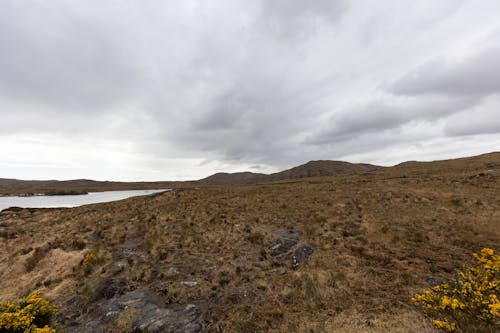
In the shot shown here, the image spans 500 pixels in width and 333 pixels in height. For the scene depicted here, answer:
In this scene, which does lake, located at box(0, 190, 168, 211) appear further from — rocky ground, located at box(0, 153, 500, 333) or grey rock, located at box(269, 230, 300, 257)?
grey rock, located at box(269, 230, 300, 257)

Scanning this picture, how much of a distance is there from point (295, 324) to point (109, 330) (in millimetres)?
6864

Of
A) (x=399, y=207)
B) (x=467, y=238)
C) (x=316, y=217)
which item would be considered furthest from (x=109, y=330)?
(x=399, y=207)

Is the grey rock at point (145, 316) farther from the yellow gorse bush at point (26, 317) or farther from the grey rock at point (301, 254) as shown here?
the grey rock at point (301, 254)

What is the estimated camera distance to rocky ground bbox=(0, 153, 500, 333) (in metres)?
8.93

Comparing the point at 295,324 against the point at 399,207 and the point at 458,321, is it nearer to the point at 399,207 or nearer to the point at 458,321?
the point at 458,321

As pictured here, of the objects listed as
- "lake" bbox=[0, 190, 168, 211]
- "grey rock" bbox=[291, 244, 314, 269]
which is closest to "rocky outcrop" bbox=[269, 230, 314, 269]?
"grey rock" bbox=[291, 244, 314, 269]

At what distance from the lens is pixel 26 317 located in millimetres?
7086

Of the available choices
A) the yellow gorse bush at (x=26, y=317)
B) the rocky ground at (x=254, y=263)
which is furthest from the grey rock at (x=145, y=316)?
the yellow gorse bush at (x=26, y=317)

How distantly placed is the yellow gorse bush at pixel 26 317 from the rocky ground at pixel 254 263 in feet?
3.96

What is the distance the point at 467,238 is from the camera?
14617 millimetres

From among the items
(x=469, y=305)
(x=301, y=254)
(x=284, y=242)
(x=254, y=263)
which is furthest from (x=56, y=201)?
(x=469, y=305)

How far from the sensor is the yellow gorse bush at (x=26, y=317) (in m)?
6.81

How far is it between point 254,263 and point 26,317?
960 centimetres

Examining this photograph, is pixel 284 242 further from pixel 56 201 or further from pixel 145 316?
pixel 56 201
